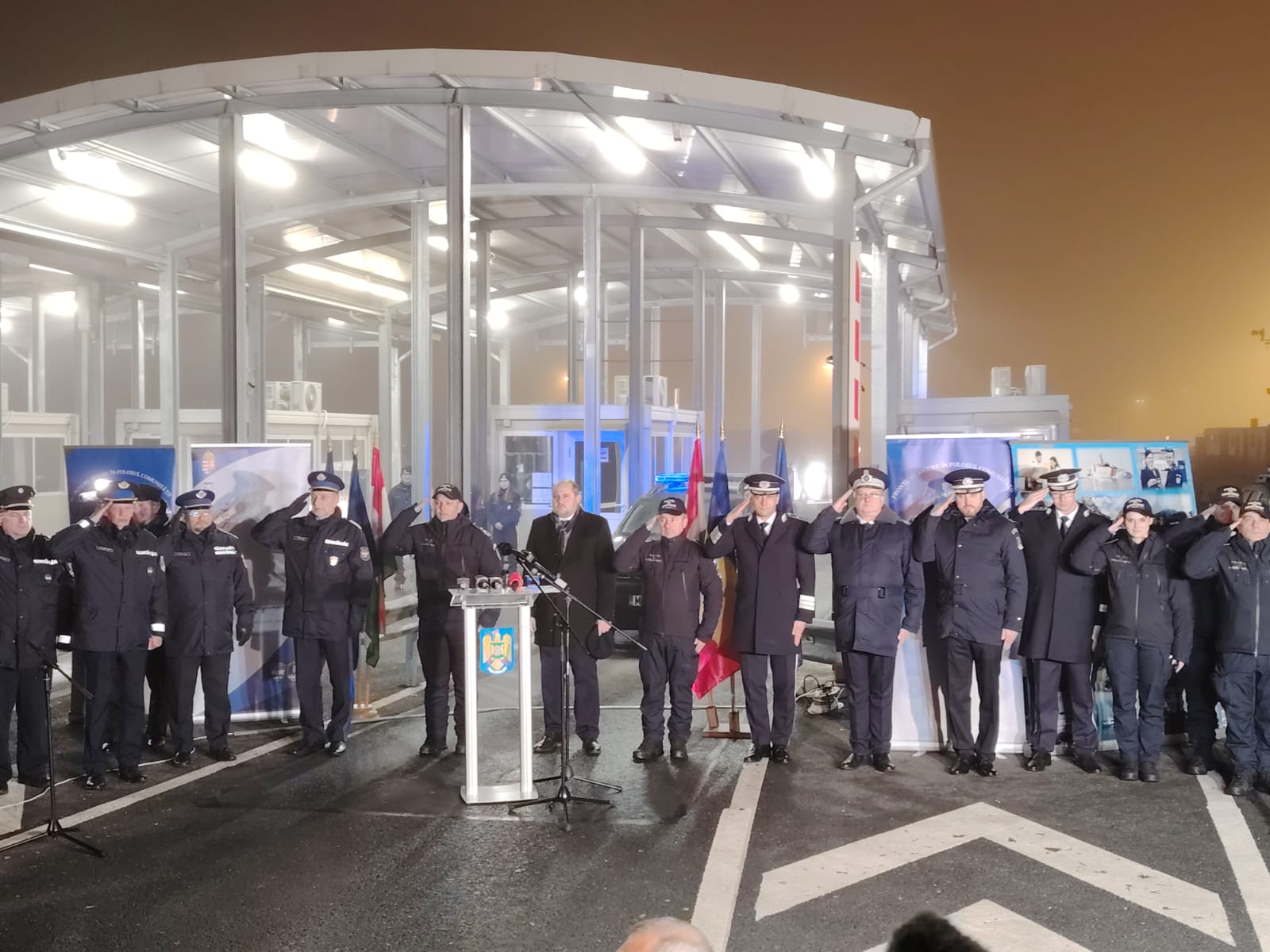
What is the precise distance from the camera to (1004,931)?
14.1 ft

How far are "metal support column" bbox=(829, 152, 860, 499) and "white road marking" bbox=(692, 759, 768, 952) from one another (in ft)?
9.93

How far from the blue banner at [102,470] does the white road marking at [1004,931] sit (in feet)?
20.8

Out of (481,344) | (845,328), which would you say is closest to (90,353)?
(481,344)

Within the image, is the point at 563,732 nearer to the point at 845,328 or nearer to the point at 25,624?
the point at 25,624

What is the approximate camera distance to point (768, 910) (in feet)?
14.8

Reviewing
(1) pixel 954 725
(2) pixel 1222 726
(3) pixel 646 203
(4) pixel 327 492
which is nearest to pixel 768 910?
(1) pixel 954 725

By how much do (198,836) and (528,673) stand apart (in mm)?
2003

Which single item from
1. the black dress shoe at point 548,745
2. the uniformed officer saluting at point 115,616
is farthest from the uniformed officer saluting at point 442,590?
the uniformed officer saluting at point 115,616

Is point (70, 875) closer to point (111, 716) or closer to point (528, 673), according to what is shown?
point (111, 716)

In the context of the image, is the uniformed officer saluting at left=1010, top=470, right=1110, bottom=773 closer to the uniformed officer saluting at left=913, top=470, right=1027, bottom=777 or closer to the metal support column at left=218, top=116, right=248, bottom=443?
the uniformed officer saluting at left=913, top=470, right=1027, bottom=777

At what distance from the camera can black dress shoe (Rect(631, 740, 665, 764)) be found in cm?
681

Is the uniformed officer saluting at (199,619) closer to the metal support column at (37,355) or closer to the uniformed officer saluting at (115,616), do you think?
the uniformed officer saluting at (115,616)

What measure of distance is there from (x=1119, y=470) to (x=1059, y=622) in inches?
56.7

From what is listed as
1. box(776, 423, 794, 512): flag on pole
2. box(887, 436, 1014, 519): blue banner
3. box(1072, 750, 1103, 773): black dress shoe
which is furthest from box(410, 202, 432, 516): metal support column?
box(1072, 750, 1103, 773): black dress shoe
